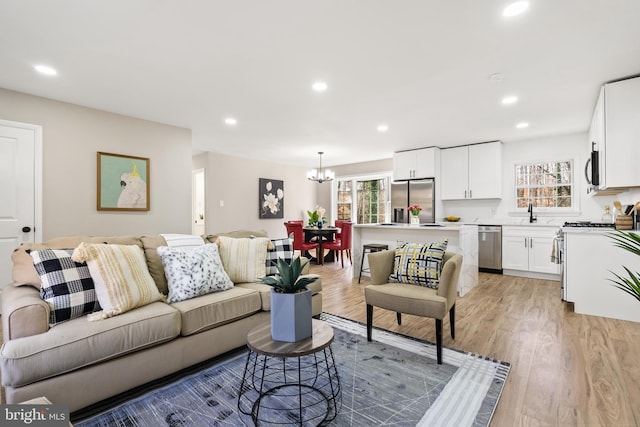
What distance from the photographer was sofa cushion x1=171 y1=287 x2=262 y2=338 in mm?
1979

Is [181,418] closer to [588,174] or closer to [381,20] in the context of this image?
[381,20]

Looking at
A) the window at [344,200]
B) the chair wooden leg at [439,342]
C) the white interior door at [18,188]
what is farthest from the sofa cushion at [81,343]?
the window at [344,200]

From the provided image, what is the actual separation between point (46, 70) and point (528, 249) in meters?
6.63

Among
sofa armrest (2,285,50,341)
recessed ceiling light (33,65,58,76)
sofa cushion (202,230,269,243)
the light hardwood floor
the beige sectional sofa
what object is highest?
recessed ceiling light (33,65,58,76)

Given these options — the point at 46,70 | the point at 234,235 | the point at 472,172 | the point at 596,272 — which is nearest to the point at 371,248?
the point at 234,235

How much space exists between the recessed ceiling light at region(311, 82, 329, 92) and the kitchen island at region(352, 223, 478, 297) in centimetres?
204

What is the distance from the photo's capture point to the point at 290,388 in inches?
72.6

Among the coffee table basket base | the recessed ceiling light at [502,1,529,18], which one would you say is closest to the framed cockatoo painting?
the coffee table basket base

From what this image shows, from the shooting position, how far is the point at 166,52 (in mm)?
2479

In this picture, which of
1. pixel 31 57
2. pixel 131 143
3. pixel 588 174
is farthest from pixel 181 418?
pixel 588 174

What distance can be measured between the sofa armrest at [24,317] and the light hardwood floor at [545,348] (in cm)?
235

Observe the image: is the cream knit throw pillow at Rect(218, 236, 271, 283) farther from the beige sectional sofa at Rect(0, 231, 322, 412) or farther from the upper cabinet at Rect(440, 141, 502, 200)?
the upper cabinet at Rect(440, 141, 502, 200)

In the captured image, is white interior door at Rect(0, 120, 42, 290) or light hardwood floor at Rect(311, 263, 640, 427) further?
white interior door at Rect(0, 120, 42, 290)

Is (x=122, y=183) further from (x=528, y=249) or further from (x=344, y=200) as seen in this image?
(x=528, y=249)
